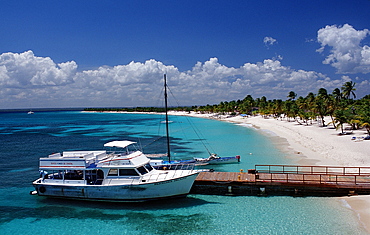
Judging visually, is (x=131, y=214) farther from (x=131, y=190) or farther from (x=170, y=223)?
(x=170, y=223)

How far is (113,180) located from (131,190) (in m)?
1.76

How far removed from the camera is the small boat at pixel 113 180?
21094 mm

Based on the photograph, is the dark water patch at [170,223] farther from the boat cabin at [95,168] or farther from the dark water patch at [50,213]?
the boat cabin at [95,168]

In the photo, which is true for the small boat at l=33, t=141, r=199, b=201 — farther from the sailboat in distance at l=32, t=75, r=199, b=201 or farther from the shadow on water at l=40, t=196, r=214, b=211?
the shadow on water at l=40, t=196, r=214, b=211

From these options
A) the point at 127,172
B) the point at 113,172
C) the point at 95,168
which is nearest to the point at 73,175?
the point at 95,168

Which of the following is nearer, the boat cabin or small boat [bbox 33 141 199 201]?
small boat [bbox 33 141 199 201]

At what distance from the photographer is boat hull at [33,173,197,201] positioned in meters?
21.0

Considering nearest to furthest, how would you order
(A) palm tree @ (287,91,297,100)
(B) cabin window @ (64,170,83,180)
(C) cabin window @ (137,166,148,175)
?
1. (C) cabin window @ (137,166,148,175)
2. (B) cabin window @ (64,170,83,180)
3. (A) palm tree @ (287,91,297,100)

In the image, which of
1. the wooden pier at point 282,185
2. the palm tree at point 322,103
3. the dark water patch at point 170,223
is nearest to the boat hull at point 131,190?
the dark water patch at point 170,223

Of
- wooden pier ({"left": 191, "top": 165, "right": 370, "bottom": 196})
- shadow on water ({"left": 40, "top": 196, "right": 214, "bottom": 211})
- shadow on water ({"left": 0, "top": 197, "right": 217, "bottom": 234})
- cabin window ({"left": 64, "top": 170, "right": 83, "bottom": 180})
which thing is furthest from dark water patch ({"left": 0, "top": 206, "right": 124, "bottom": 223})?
wooden pier ({"left": 191, "top": 165, "right": 370, "bottom": 196})

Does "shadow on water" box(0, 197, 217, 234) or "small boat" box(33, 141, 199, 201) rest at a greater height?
"small boat" box(33, 141, 199, 201)

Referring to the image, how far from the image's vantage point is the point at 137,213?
2006 cm

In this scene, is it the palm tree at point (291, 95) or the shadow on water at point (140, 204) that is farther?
the palm tree at point (291, 95)

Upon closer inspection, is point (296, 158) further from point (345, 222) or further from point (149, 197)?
point (149, 197)
